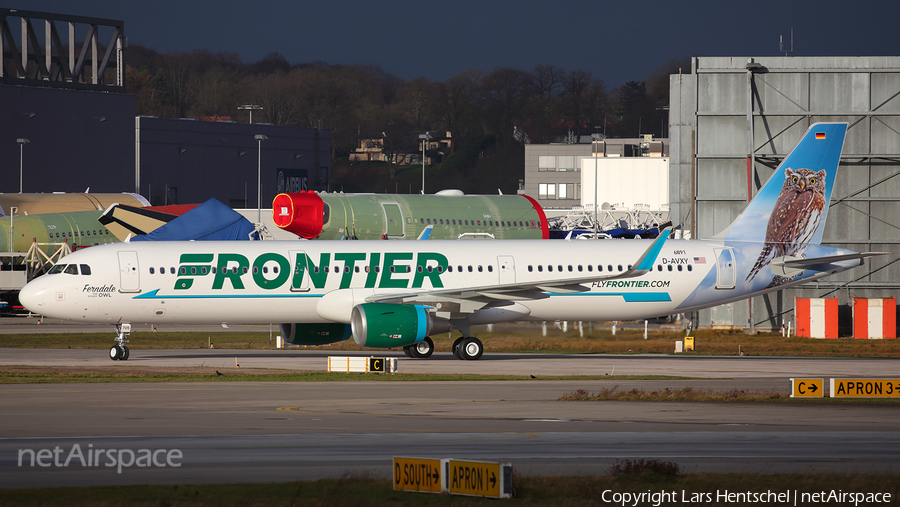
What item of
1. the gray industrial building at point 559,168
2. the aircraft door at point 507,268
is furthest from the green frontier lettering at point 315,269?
the gray industrial building at point 559,168

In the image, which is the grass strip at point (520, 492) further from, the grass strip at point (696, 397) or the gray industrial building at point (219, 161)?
the gray industrial building at point (219, 161)

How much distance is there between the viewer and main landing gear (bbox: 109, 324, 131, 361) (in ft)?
107

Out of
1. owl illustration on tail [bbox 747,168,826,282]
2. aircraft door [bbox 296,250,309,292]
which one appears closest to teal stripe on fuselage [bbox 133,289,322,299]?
aircraft door [bbox 296,250,309,292]

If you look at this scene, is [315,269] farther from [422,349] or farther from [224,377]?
[224,377]

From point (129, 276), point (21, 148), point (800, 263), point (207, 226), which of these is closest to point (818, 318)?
point (800, 263)

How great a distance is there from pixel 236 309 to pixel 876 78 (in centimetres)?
3184

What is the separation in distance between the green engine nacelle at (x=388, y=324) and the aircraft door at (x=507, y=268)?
3.51 meters

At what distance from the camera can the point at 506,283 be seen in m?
34.4

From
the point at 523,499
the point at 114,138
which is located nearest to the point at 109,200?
the point at 114,138

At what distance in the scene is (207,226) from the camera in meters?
55.0

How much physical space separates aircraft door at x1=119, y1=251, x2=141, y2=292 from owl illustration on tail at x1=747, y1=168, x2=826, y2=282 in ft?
66.8

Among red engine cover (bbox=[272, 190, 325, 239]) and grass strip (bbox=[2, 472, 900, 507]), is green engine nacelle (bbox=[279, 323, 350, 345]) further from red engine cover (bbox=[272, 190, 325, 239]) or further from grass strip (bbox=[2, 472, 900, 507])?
grass strip (bbox=[2, 472, 900, 507])

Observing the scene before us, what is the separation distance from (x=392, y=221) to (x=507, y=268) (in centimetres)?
2548

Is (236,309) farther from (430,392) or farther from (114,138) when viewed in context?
(114,138)
